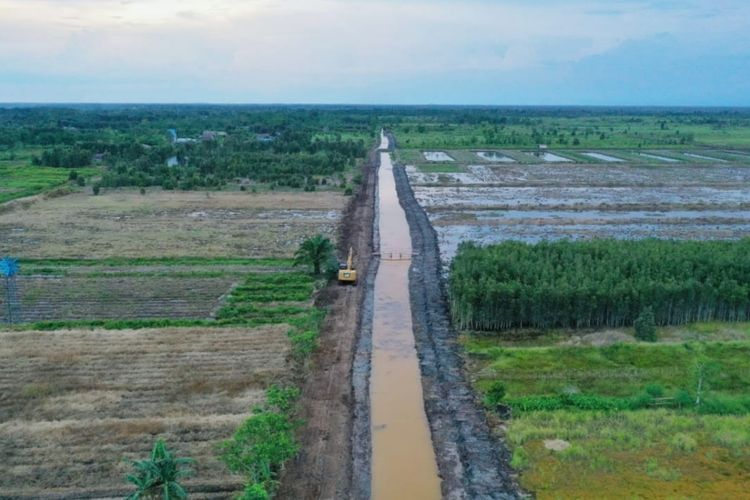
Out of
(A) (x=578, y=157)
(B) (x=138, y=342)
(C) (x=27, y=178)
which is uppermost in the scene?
(A) (x=578, y=157)

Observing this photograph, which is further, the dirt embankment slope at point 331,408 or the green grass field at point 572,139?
the green grass field at point 572,139

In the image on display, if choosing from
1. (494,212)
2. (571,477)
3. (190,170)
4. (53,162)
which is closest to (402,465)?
(571,477)

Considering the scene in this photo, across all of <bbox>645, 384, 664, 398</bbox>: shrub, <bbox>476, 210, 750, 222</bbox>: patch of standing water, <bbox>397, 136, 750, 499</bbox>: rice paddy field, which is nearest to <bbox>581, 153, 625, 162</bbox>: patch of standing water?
<bbox>476, 210, 750, 222</bbox>: patch of standing water

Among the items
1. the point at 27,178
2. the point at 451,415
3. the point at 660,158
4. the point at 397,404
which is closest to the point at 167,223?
the point at 27,178

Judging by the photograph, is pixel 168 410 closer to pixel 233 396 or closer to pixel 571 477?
pixel 233 396

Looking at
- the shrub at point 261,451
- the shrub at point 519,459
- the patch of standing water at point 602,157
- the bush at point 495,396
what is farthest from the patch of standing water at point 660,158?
the shrub at point 261,451

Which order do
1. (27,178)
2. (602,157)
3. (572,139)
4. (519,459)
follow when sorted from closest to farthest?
1. (519,459)
2. (27,178)
3. (602,157)
4. (572,139)

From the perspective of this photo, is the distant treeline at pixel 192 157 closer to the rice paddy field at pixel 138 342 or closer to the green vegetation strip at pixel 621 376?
the rice paddy field at pixel 138 342

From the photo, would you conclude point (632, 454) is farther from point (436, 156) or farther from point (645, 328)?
point (436, 156)
